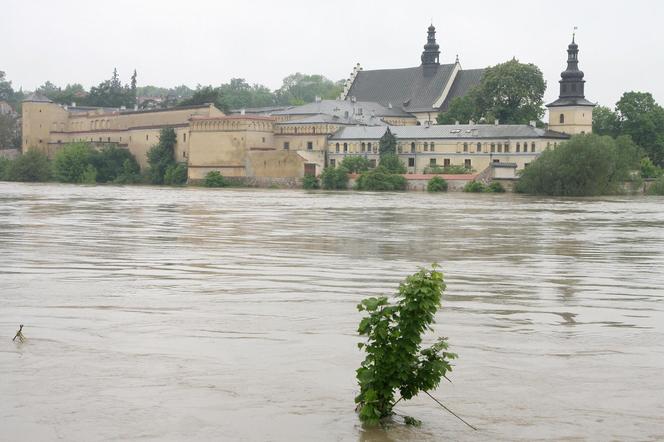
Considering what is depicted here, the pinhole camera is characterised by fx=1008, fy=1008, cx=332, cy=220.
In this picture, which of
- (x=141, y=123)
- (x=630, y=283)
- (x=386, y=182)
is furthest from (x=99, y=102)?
(x=630, y=283)

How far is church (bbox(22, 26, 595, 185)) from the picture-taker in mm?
80188

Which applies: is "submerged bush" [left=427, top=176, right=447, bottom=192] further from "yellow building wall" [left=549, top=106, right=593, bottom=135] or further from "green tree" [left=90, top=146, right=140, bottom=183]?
"green tree" [left=90, top=146, right=140, bottom=183]

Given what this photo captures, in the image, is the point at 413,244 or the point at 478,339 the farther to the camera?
the point at 413,244

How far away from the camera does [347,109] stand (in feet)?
312

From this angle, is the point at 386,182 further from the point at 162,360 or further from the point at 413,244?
the point at 162,360

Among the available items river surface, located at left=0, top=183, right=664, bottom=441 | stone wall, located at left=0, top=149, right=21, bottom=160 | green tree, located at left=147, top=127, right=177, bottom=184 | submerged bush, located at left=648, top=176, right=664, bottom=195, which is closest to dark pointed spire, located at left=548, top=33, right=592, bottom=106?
submerged bush, located at left=648, top=176, right=664, bottom=195

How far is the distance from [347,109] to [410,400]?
87393mm

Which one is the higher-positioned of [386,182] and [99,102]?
[99,102]

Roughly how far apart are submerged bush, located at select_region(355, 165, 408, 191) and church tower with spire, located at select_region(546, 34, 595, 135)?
14.6m

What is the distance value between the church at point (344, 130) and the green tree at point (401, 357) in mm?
68634

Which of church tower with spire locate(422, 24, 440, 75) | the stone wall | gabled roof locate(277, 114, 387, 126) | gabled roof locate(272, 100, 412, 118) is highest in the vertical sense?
church tower with spire locate(422, 24, 440, 75)

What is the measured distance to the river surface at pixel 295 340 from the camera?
8.01m

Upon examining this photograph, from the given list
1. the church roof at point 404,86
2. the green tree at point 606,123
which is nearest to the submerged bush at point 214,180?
the church roof at point 404,86

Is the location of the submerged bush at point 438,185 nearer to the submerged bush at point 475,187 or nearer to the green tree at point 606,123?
the submerged bush at point 475,187
